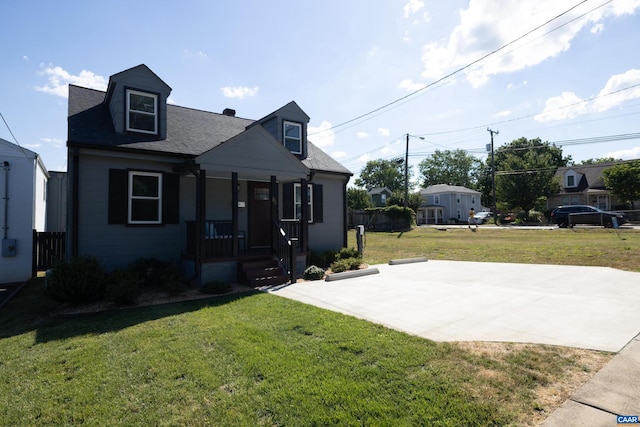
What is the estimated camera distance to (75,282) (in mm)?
6102

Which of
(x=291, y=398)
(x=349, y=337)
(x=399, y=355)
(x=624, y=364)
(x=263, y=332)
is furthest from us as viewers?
(x=263, y=332)

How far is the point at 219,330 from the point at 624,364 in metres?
4.81

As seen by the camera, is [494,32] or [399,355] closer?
[399,355]

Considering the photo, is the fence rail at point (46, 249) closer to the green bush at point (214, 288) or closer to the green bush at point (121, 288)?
the green bush at point (121, 288)

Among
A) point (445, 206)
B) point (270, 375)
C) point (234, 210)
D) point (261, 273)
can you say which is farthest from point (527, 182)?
point (270, 375)

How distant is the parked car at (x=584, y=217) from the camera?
2305 centimetres

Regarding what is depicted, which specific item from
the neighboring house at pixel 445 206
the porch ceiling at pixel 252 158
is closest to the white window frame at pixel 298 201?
the porch ceiling at pixel 252 158

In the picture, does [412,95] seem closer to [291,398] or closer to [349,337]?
[349,337]

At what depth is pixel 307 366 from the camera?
3461mm

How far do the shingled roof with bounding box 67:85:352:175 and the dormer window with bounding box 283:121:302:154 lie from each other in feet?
1.90

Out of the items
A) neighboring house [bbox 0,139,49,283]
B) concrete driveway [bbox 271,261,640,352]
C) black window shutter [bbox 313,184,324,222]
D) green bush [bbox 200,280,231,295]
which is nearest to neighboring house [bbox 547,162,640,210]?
concrete driveway [bbox 271,261,640,352]

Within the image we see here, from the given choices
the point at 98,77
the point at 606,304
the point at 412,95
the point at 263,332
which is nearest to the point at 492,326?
the point at 606,304

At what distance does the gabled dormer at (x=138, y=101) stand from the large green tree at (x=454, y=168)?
6330 centimetres

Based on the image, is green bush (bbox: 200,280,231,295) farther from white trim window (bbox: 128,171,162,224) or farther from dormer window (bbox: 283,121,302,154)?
dormer window (bbox: 283,121,302,154)
